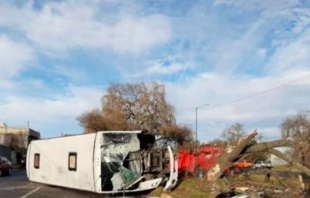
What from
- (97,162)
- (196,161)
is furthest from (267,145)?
(196,161)

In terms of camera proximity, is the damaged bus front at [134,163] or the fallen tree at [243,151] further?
the damaged bus front at [134,163]

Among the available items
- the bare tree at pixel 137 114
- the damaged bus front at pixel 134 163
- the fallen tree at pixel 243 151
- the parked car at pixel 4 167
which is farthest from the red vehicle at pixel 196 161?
the bare tree at pixel 137 114

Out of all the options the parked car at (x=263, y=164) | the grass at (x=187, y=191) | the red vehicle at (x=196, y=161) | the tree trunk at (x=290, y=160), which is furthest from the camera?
the red vehicle at (x=196, y=161)

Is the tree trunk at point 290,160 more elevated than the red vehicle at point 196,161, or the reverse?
the tree trunk at point 290,160

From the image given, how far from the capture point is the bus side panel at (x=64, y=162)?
65.6 ft

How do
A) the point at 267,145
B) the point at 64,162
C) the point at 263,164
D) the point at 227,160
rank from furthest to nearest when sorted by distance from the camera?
1. the point at 64,162
2. the point at 263,164
3. the point at 227,160
4. the point at 267,145

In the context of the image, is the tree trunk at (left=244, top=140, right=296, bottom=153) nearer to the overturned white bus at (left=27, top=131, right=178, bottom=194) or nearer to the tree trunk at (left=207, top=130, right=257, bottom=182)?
the tree trunk at (left=207, top=130, right=257, bottom=182)

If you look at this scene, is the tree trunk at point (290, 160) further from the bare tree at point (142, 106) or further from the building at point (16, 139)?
the building at point (16, 139)

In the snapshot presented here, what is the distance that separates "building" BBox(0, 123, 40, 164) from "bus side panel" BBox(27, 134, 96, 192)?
162ft

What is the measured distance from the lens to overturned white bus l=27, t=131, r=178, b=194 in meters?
19.1

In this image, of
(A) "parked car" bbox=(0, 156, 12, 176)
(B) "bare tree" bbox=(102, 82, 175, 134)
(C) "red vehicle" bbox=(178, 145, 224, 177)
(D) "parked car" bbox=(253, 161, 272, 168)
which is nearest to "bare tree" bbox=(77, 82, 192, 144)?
(B) "bare tree" bbox=(102, 82, 175, 134)

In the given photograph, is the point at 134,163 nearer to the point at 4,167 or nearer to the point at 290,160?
the point at 290,160

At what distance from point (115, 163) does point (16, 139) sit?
75101mm

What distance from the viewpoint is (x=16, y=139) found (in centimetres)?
8888
